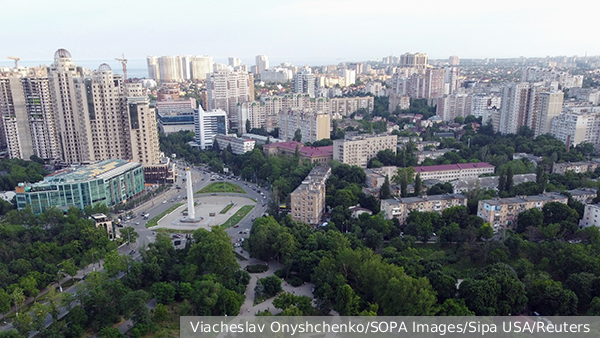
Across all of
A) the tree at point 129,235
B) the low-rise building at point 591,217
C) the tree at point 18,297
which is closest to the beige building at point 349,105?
the low-rise building at point 591,217

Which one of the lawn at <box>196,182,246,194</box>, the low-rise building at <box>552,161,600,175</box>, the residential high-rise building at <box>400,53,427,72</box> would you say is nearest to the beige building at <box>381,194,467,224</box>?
the low-rise building at <box>552,161,600,175</box>

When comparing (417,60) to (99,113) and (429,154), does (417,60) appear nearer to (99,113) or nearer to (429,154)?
(429,154)

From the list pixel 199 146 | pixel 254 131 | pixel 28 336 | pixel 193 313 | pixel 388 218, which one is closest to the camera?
pixel 28 336

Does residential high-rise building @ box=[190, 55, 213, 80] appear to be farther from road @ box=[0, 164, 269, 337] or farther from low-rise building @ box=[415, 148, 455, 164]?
low-rise building @ box=[415, 148, 455, 164]

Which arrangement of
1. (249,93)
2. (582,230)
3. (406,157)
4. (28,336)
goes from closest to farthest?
(28,336) → (582,230) → (406,157) → (249,93)

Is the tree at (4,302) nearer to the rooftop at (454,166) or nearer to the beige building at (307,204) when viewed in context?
the beige building at (307,204)

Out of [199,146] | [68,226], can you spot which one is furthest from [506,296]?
[199,146]

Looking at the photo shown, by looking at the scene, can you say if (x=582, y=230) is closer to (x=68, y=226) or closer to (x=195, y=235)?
(x=195, y=235)
